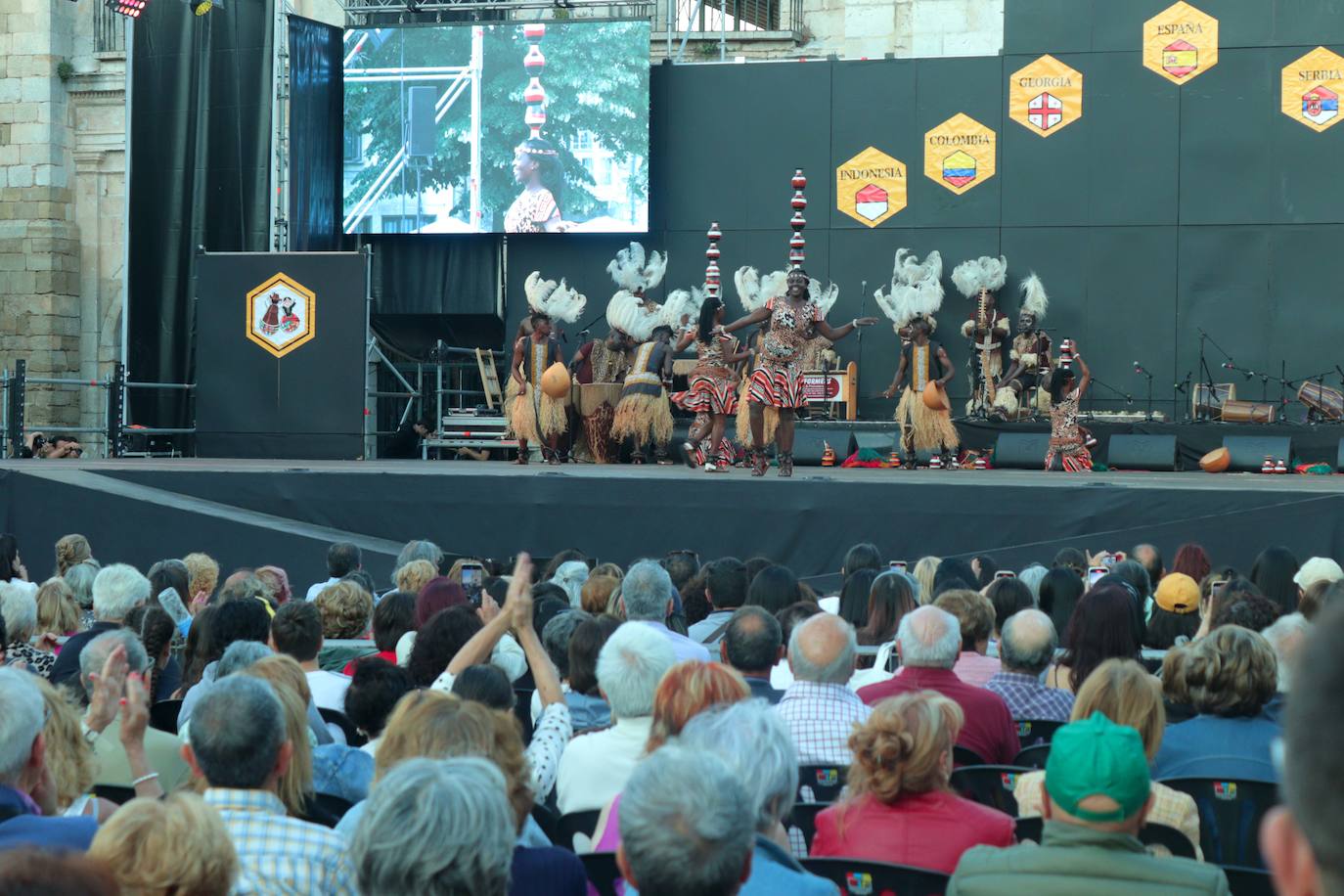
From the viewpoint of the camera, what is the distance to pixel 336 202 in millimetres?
18922

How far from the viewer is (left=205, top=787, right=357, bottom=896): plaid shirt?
2.59 metres


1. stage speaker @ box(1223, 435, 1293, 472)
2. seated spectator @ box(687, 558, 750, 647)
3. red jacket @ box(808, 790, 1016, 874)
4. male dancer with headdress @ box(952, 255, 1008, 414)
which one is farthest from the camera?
male dancer with headdress @ box(952, 255, 1008, 414)

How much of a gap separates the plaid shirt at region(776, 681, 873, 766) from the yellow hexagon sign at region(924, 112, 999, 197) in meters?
15.0

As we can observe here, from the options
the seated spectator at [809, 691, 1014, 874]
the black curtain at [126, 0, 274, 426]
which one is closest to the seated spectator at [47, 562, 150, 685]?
the seated spectator at [809, 691, 1014, 874]

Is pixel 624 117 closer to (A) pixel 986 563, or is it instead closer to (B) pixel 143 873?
(A) pixel 986 563

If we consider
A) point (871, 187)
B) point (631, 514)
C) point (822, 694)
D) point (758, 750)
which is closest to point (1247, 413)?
point (871, 187)

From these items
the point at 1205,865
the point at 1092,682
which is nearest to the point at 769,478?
the point at 1092,682

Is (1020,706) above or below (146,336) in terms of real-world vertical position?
below

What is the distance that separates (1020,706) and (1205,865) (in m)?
1.95

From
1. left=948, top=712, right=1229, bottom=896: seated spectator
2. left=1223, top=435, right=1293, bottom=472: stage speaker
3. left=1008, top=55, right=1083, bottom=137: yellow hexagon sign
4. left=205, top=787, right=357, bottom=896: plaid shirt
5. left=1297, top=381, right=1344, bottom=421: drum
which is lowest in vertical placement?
left=205, top=787, right=357, bottom=896: plaid shirt

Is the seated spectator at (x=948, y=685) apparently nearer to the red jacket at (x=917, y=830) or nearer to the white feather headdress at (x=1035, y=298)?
the red jacket at (x=917, y=830)

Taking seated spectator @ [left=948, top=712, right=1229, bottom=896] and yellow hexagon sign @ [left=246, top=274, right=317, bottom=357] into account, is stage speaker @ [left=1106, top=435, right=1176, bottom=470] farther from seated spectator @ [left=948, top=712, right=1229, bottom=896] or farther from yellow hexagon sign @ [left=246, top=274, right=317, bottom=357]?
seated spectator @ [left=948, top=712, right=1229, bottom=896]

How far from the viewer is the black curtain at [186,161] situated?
58.0 feet

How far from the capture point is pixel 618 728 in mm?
3543
